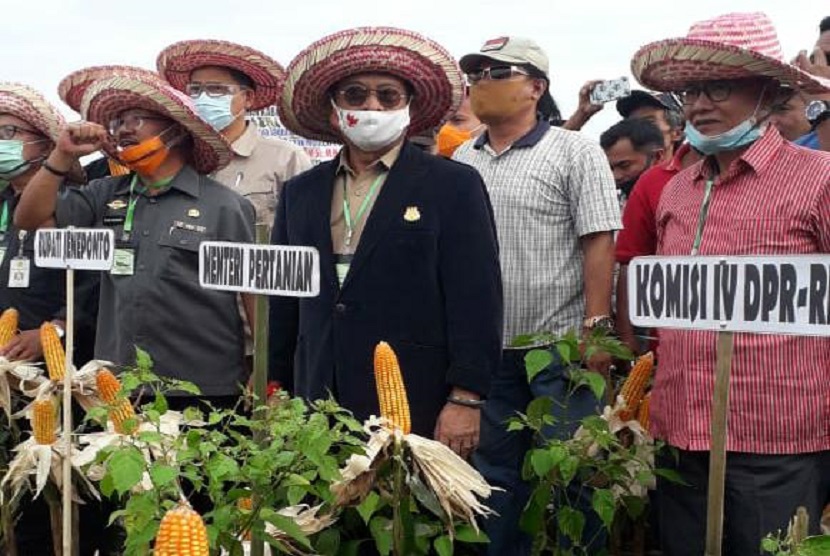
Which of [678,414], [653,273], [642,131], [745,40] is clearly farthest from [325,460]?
[642,131]

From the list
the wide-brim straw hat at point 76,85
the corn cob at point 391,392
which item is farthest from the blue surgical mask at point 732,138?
the wide-brim straw hat at point 76,85

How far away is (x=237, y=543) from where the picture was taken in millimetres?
2561

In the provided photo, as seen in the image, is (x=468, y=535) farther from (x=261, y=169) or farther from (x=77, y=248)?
(x=261, y=169)

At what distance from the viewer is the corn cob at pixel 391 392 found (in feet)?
9.27

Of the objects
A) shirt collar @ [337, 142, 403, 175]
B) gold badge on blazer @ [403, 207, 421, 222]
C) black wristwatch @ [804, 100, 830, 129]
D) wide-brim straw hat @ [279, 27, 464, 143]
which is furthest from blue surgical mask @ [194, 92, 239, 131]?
black wristwatch @ [804, 100, 830, 129]

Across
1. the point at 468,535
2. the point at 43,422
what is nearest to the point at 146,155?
the point at 43,422

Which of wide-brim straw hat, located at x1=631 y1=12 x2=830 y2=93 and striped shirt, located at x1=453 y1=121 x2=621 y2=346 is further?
striped shirt, located at x1=453 y1=121 x2=621 y2=346

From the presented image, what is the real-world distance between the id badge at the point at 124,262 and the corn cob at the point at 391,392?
5.06 ft

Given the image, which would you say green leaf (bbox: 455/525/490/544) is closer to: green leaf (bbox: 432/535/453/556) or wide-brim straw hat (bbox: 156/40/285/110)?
green leaf (bbox: 432/535/453/556)

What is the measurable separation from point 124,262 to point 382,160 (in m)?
1.12

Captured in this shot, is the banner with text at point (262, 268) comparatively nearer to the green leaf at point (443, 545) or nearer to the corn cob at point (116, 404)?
the corn cob at point (116, 404)

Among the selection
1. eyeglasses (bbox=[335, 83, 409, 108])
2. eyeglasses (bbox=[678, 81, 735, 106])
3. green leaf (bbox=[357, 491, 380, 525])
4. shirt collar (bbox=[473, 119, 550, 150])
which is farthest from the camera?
shirt collar (bbox=[473, 119, 550, 150])

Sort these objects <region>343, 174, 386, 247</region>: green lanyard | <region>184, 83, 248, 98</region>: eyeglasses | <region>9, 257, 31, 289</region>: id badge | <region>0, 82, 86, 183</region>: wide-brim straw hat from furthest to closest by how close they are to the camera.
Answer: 1. <region>184, 83, 248, 98</region>: eyeglasses
2. <region>0, 82, 86, 183</region>: wide-brim straw hat
3. <region>9, 257, 31, 289</region>: id badge
4. <region>343, 174, 386, 247</region>: green lanyard

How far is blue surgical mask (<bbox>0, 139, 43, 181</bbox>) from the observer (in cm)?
468
